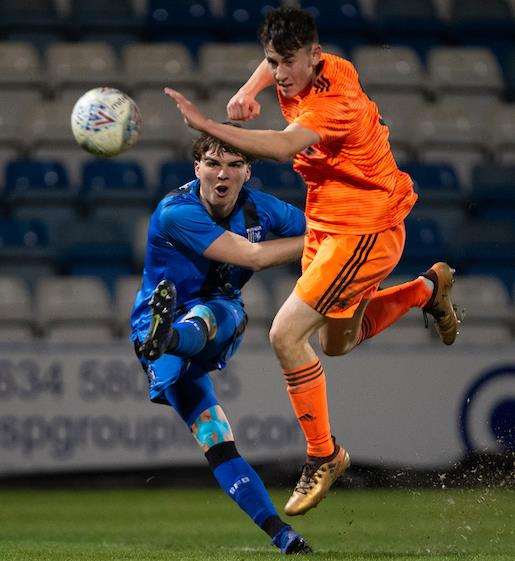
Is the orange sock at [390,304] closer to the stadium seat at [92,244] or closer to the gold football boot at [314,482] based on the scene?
the gold football boot at [314,482]

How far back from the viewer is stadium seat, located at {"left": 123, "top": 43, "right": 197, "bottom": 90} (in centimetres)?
1222

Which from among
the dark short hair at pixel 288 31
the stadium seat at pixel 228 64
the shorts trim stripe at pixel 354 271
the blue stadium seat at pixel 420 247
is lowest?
the blue stadium seat at pixel 420 247

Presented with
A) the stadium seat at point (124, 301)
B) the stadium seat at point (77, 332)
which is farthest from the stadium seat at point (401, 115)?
the stadium seat at point (77, 332)

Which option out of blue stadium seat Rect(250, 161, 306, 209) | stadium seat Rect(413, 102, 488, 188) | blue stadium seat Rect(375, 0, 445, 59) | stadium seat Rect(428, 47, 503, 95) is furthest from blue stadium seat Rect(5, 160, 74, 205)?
stadium seat Rect(428, 47, 503, 95)

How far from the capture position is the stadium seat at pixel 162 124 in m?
11.9

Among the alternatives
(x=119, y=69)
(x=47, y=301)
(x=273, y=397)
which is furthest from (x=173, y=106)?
(x=273, y=397)

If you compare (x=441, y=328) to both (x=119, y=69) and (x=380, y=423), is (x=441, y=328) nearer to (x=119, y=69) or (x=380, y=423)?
(x=380, y=423)

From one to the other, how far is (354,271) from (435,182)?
584 centimetres

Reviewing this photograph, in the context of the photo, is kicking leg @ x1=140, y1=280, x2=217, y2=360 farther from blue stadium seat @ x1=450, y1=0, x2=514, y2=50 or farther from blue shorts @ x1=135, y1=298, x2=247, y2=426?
blue stadium seat @ x1=450, y1=0, x2=514, y2=50

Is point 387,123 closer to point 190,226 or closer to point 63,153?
point 63,153

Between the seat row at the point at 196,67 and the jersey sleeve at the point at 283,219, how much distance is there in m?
5.63

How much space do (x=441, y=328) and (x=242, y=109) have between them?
175 cm

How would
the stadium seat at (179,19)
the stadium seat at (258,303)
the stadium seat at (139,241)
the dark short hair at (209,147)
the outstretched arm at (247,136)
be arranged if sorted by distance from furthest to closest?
the stadium seat at (179,19) → the stadium seat at (139,241) → the stadium seat at (258,303) → the dark short hair at (209,147) → the outstretched arm at (247,136)

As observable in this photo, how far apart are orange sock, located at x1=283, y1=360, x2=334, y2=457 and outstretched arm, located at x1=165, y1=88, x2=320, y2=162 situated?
1.25 m
